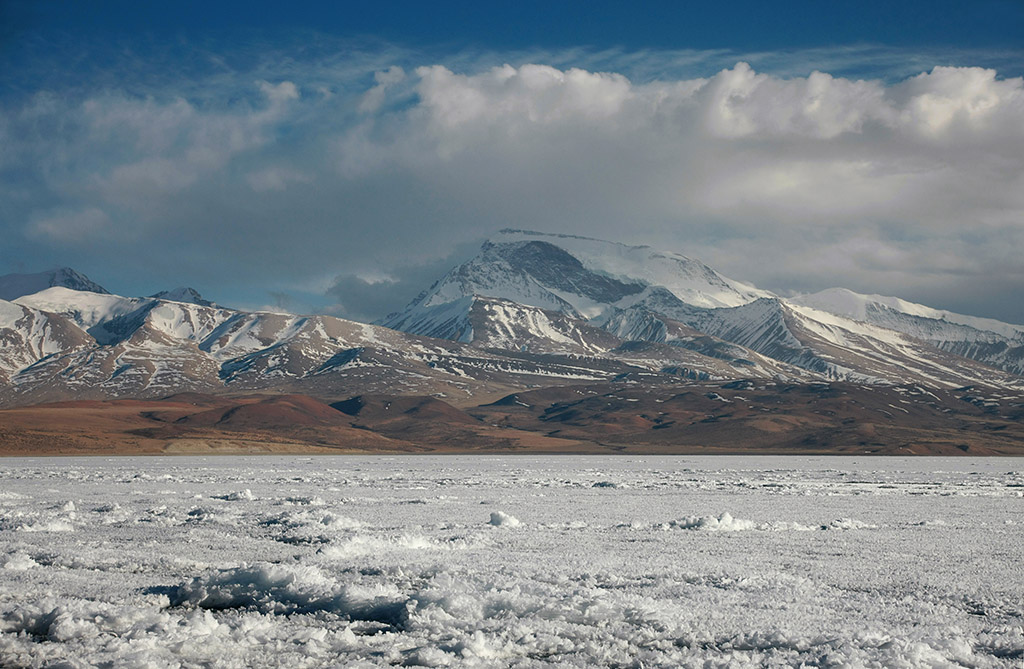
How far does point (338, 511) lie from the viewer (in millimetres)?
38562

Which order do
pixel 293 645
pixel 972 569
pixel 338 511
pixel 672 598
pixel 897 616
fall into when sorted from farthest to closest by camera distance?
pixel 338 511, pixel 972 569, pixel 672 598, pixel 897 616, pixel 293 645

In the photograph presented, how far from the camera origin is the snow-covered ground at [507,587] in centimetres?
1620

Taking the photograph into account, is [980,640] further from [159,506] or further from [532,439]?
[532,439]

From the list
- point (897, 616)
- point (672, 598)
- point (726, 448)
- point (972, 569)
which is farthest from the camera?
point (726, 448)

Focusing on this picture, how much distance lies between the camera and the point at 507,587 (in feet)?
67.8

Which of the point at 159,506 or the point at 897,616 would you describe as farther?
the point at 159,506

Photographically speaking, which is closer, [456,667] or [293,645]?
[456,667]

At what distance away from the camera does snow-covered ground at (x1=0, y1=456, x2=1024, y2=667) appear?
53.2 ft

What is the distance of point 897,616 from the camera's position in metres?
18.6

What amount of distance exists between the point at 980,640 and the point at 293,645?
12.3m

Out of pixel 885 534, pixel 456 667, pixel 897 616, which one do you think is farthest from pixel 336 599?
pixel 885 534

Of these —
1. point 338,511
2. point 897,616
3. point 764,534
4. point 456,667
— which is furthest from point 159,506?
point 897,616

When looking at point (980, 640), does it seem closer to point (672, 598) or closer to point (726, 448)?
point (672, 598)

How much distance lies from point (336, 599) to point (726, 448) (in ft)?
560
